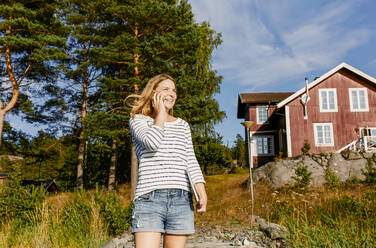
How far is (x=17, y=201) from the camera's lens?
636 centimetres

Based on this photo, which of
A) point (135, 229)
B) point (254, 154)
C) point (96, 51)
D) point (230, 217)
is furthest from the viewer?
point (254, 154)

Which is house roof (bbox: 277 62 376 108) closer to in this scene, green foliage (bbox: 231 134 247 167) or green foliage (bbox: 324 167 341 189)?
green foliage (bbox: 324 167 341 189)

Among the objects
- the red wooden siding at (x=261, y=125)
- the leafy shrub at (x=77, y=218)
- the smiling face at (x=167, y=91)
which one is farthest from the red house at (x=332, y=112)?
the smiling face at (x=167, y=91)

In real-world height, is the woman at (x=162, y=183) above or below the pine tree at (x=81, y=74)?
below

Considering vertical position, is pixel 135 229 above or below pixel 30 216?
above

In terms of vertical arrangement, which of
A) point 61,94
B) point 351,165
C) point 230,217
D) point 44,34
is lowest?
point 230,217

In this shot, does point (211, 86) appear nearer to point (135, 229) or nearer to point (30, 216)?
point (30, 216)

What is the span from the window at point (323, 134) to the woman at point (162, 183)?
762 inches

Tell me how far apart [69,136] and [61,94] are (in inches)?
112

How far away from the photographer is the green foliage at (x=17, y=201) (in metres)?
6.28

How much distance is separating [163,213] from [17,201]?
5686mm

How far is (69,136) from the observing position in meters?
18.8

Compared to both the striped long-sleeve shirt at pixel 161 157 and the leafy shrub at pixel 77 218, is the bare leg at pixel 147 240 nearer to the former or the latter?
the striped long-sleeve shirt at pixel 161 157

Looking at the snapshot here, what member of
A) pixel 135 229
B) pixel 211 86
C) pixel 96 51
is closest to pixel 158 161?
pixel 135 229
